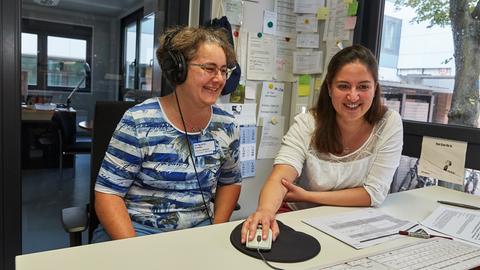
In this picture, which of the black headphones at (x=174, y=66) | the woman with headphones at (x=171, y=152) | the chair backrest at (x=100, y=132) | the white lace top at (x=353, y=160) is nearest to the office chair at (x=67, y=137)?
the chair backrest at (x=100, y=132)

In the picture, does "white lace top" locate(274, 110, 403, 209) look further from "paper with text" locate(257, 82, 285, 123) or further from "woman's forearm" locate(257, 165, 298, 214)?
"paper with text" locate(257, 82, 285, 123)

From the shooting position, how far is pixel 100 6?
2.13 m

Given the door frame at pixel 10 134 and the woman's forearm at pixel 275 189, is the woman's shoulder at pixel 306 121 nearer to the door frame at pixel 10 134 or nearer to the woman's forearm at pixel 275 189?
the woman's forearm at pixel 275 189

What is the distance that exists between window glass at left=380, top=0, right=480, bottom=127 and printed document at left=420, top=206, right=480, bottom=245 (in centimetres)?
60

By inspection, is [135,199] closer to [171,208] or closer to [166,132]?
[171,208]

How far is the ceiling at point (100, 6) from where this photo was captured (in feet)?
6.65

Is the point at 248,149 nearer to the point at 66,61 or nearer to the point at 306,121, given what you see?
the point at 306,121

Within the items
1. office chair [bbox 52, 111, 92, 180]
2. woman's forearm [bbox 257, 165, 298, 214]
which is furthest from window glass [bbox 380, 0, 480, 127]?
office chair [bbox 52, 111, 92, 180]

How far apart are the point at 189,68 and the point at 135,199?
478 millimetres

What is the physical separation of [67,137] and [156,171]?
124 centimetres

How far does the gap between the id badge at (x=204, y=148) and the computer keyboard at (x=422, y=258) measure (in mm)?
610

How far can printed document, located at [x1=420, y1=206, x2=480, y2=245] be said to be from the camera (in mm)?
1103

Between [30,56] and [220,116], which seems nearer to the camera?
[220,116]

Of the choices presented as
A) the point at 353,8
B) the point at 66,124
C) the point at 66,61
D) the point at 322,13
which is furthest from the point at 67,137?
the point at 353,8
